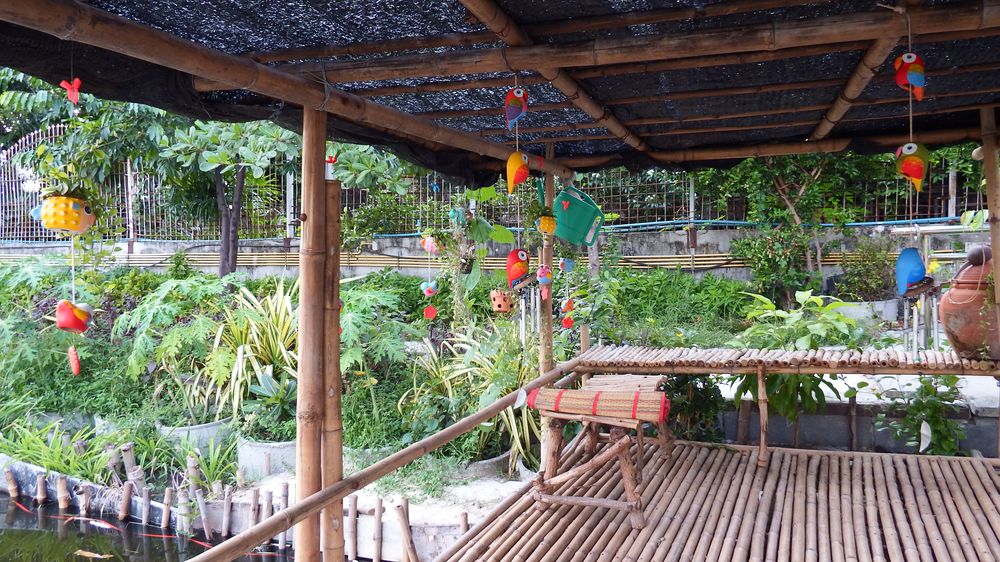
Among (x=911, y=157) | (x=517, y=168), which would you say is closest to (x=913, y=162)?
(x=911, y=157)

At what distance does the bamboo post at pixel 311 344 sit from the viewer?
228 cm

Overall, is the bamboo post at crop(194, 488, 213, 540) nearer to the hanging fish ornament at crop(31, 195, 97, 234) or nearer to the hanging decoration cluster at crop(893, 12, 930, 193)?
the hanging fish ornament at crop(31, 195, 97, 234)

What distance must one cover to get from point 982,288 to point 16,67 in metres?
4.12

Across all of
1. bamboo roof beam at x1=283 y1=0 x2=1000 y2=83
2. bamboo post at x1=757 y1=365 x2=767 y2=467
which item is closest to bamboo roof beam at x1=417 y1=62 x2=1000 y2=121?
bamboo roof beam at x1=283 y1=0 x2=1000 y2=83

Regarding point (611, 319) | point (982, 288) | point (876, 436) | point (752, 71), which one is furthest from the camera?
point (611, 319)

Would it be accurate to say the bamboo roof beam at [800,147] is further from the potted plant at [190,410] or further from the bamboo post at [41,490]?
the bamboo post at [41,490]

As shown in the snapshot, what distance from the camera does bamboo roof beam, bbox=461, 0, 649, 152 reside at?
1.90m

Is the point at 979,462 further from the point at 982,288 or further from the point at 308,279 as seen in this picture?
the point at 308,279

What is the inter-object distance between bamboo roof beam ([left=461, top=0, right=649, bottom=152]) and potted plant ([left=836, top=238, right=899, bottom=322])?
5105 millimetres

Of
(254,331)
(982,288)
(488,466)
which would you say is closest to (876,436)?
(982,288)

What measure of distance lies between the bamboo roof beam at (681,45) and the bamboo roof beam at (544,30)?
42 mm

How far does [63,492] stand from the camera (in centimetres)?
538

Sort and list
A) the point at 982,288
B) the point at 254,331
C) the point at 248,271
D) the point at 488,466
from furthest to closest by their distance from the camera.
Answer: the point at 248,271 → the point at 254,331 → the point at 488,466 → the point at 982,288

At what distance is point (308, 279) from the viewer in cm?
229
